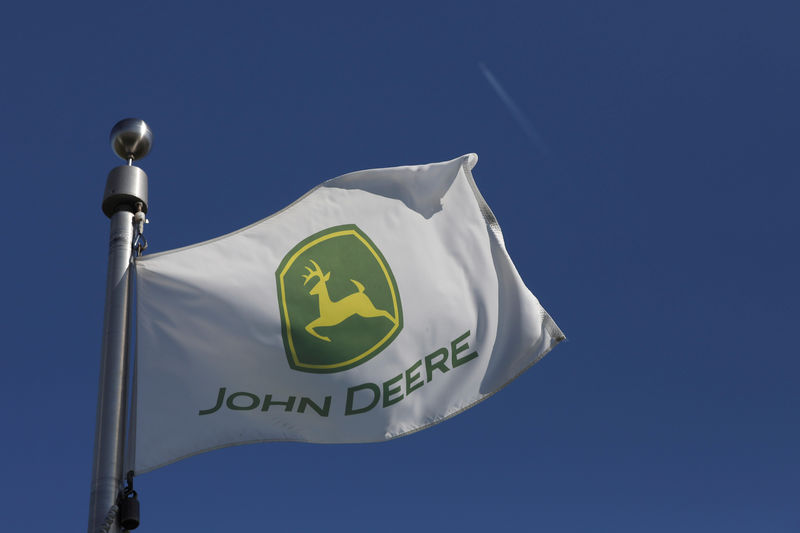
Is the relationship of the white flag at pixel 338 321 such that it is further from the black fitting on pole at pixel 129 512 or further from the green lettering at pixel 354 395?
the black fitting on pole at pixel 129 512

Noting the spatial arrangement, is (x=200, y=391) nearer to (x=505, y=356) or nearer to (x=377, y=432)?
(x=377, y=432)

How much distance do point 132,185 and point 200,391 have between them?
5.46 ft

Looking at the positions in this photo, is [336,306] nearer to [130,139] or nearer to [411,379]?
[411,379]

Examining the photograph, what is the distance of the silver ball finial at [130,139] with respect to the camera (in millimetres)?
8609

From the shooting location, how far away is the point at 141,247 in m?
8.04

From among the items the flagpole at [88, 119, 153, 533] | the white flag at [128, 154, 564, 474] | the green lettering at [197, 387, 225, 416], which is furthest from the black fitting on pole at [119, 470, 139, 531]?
the green lettering at [197, 387, 225, 416]

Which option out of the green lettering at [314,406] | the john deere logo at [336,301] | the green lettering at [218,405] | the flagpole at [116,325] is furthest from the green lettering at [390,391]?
the flagpole at [116,325]

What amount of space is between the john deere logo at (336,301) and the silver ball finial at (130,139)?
59.4 inches

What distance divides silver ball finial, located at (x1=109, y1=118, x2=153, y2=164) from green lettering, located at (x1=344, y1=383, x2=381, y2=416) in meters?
2.64

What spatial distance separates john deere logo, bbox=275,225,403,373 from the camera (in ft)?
27.7

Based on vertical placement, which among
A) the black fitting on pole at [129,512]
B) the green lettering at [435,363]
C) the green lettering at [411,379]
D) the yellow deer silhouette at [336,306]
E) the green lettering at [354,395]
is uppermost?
the yellow deer silhouette at [336,306]

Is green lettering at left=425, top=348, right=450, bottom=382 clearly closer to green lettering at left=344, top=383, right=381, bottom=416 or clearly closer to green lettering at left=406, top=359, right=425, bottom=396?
green lettering at left=406, top=359, right=425, bottom=396

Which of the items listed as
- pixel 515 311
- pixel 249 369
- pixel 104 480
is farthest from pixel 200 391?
pixel 515 311

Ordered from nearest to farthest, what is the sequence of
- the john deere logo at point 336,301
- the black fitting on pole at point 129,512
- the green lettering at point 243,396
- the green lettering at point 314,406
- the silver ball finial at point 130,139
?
the black fitting on pole at point 129,512, the green lettering at point 243,396, the green lettering at point 314,406, the john deere logo at point 336,301, the silver ball finial at point 130,139
